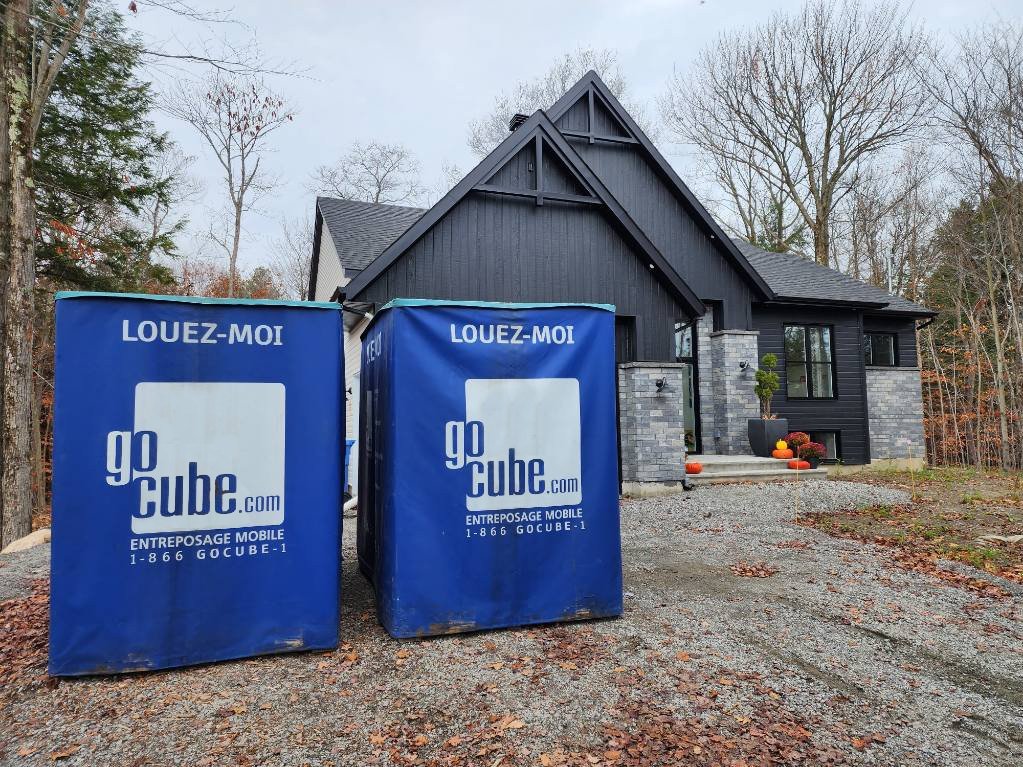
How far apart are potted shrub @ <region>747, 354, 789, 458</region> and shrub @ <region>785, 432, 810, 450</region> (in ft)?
1.00

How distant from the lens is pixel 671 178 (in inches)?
511

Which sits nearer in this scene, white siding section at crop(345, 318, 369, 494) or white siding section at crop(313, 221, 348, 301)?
white siding section at crop(345, 318, 369, 494)

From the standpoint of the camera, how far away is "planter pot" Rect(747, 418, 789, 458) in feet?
40.7

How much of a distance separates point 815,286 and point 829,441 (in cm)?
410

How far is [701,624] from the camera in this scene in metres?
4.05

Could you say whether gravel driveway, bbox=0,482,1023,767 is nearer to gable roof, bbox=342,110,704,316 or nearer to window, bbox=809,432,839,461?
gable roof, bbox=342,110,704,316

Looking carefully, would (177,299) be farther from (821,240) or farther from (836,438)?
(821,240)

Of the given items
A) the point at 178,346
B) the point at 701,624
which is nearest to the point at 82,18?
the point at 178,346

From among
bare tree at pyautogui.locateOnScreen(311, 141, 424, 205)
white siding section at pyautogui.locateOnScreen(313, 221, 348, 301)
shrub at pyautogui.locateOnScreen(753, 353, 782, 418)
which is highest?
bare tree at pyautogui.locateOnScreen(311, 141, 424, 205)

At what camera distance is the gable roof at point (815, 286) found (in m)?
14.3

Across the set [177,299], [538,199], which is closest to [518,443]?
[177,299]

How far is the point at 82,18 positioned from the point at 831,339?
16.6 m

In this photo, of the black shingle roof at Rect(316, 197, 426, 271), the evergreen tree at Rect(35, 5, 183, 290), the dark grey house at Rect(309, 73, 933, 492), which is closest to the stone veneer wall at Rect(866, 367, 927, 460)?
the dark grey house at Rect(309, 73, 933, 492)

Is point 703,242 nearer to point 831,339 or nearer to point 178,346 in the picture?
point 831,339
